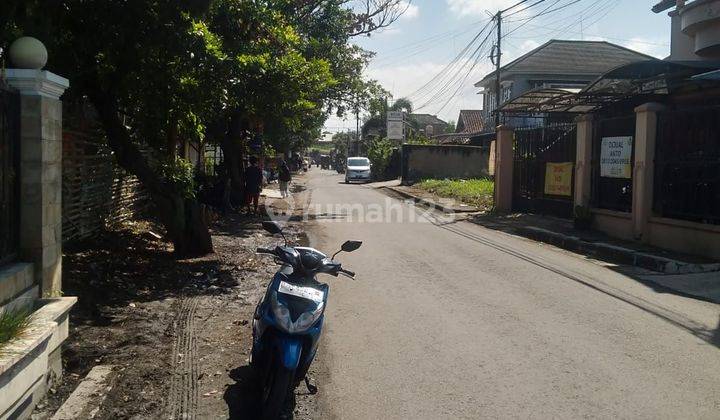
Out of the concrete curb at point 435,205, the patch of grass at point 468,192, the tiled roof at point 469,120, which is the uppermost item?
the tiled roof at point 469,120

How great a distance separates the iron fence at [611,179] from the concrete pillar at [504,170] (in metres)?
5.10

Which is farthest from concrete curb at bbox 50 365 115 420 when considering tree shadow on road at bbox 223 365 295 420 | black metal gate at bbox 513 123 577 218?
black metal gate at bbox 513 123 577 218

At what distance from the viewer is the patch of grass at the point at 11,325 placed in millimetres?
3937

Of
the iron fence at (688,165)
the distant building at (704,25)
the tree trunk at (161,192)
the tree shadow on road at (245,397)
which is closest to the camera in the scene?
the tree shadow on road at (245,397)

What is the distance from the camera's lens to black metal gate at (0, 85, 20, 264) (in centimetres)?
466

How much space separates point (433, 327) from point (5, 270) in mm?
4039

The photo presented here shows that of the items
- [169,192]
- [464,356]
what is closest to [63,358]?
[464,356]

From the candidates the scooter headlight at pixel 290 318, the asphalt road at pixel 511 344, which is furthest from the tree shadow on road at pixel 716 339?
the scooter headlight at pixel 290 318

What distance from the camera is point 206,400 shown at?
4.99 metres

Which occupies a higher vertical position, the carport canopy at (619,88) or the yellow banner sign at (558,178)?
the carport canopy at (619,88)

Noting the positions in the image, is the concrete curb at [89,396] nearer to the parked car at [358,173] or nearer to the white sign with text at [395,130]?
the parked car at [358,173]

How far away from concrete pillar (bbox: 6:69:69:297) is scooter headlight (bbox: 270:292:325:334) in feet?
6.45

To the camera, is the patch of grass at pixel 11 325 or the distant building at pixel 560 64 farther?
the distant building at pixel 560 64

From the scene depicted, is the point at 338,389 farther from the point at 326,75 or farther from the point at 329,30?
the point at 329,30
